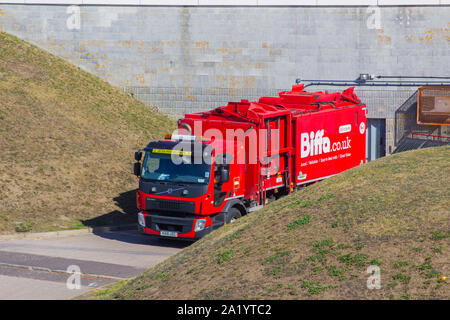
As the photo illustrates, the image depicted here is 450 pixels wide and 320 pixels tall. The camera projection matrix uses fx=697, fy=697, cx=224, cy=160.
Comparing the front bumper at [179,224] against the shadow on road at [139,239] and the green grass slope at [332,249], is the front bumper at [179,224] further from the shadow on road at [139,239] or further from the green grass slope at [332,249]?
the green grass slope at [332,249]

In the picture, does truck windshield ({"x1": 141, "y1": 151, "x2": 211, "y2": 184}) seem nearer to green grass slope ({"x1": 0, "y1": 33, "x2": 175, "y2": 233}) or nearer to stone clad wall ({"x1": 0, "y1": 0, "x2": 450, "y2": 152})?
green grass slope ({"x1": 0, "y1": 33, "x2": 175, "y2": 233})

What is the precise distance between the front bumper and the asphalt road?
618 mm

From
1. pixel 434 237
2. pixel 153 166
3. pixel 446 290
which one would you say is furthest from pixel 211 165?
pixel 446 290

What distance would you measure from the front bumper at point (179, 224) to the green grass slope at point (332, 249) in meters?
2.92

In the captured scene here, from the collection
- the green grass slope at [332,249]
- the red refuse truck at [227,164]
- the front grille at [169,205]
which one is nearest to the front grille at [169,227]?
the red refuse truck at [227,164]

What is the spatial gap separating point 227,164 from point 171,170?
1.51 meters

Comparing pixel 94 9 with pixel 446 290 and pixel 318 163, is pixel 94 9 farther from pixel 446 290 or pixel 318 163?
pixel 446 290

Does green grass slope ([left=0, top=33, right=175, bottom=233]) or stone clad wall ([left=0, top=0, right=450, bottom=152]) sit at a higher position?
stone clad wall ([left=0, top=0, right=450, bottom=152])

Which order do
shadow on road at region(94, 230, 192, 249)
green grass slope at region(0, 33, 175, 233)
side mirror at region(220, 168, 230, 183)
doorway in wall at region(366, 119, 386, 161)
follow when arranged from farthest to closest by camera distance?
doorway in wall at region(366, 119, 386, 161), green grass slope at region(0, 33, 175, 233), shadow on road at region(94, 230, 192, 249), side mirror at region(220, 168, 230, 183)

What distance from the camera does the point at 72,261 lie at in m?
17.2

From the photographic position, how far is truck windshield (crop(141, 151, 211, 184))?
60.2ft

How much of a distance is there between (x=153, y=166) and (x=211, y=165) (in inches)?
67.7

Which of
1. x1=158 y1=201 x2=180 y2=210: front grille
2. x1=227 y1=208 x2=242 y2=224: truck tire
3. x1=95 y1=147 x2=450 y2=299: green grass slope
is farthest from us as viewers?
x1=227 y1=208 x2=242 y2=224: truck tire

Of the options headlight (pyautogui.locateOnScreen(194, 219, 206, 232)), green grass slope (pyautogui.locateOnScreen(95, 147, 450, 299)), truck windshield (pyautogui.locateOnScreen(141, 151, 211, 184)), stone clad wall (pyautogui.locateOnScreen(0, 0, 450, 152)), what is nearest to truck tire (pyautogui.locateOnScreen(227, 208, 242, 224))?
headlight (pyautogui.locateOnScreen(194, 219, 206, 232))
